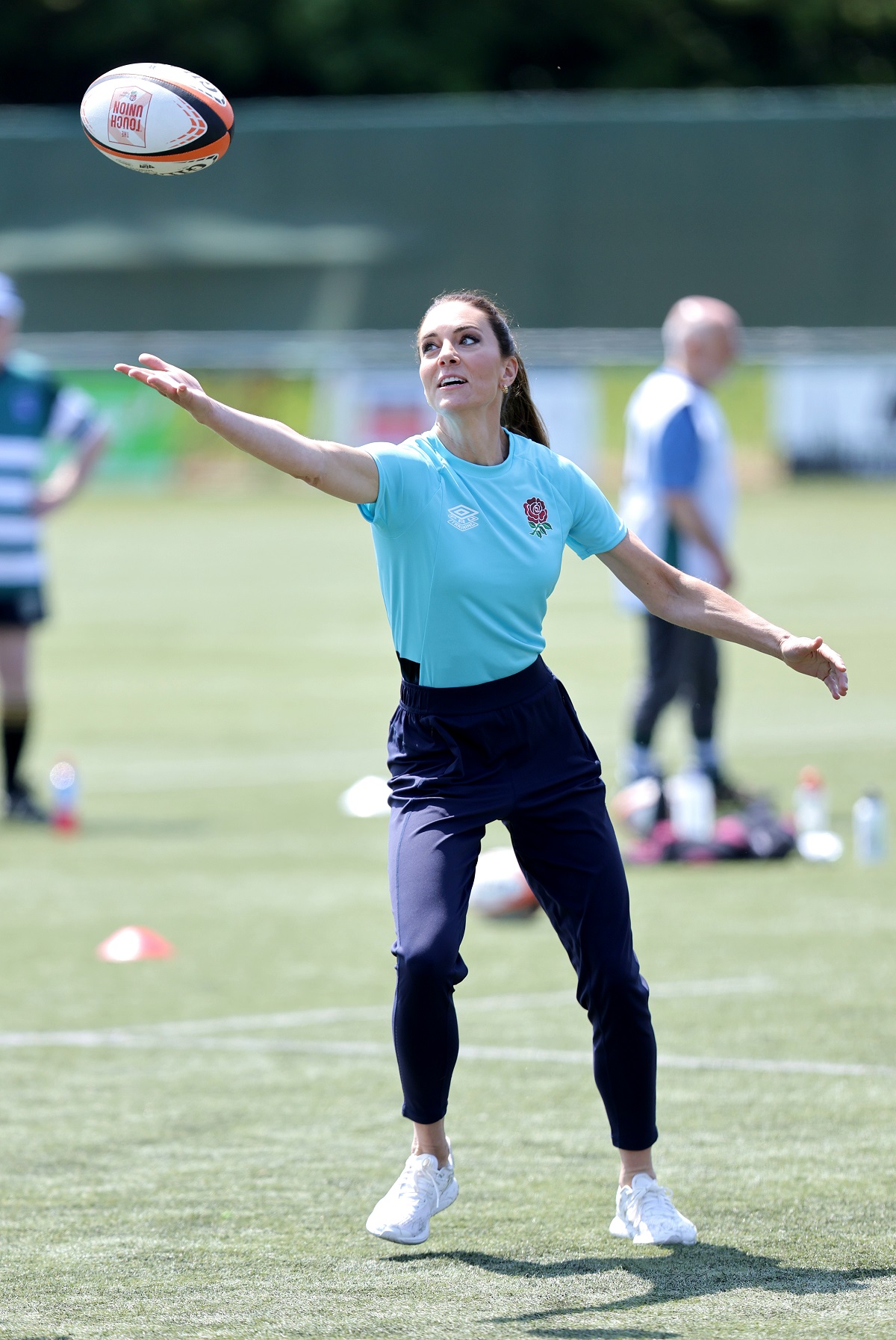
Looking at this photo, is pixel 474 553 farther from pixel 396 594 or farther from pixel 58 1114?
pixel 58 1114

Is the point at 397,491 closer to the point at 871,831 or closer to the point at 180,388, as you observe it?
the point at 180,388

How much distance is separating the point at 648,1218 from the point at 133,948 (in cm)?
386

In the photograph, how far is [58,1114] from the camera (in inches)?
235

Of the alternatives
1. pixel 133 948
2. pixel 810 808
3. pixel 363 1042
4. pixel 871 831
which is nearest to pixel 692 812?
pixel 810 808

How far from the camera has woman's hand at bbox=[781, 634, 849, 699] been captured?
4.69 metres

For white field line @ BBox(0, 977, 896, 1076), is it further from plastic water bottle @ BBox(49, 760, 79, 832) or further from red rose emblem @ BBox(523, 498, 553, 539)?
plastic water bottle @ BBox(49, 760, 79, 832)

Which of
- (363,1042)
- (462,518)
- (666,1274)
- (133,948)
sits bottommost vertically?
(666,1274)

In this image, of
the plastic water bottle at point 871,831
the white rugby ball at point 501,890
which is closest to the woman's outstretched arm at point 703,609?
the white rugby ball at point 501,890

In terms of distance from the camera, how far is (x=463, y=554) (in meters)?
4.60

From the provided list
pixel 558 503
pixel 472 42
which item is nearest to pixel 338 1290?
pixel 558 503

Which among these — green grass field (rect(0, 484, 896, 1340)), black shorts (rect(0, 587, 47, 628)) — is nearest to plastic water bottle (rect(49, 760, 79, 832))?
green grass field (rect(0, 484, 896, 1340))

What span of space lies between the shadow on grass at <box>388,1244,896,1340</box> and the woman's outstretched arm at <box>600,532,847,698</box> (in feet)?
4.22

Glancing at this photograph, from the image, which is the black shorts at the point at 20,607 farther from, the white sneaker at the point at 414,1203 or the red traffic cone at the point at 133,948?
the white sneaker at the point at 414,1203

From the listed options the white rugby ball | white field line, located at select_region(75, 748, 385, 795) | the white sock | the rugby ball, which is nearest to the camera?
the rugby ball
